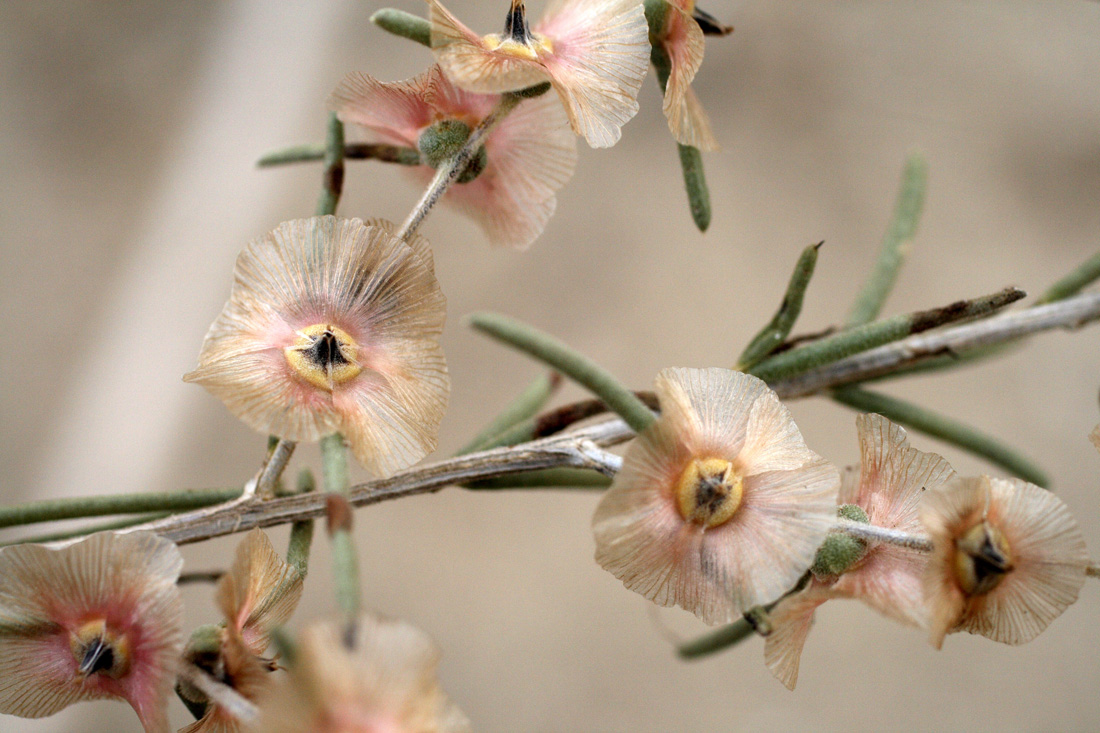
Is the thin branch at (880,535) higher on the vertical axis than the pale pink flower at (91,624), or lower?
higher

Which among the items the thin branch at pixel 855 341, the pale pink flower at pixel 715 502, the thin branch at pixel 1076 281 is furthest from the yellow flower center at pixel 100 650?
the thin branch at pixel 1076 281

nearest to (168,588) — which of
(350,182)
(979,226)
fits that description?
(350,182)

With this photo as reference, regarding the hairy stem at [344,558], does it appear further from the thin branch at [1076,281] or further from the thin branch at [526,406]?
the thin branch at [1076,281]

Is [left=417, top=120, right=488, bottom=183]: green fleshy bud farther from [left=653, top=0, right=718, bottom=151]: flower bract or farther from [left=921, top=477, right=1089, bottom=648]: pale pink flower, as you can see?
[left=921, top=477, right=1089, bottom=648]: pale pink flower

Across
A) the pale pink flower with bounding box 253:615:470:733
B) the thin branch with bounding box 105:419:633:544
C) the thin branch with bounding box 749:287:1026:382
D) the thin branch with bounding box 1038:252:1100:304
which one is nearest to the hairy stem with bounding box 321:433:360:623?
the pale pink flower with bounding box 253:615:470:733

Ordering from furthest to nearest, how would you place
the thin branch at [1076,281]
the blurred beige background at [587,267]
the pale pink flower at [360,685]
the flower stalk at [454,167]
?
the blurred beige background at [587,267]
the thin branch at [1076,281]
the flower stalk at [454,167]
the pale pink flower at [360,685]

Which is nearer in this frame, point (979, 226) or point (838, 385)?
point (838, 385)

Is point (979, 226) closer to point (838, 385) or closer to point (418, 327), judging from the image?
point (838, 385)
